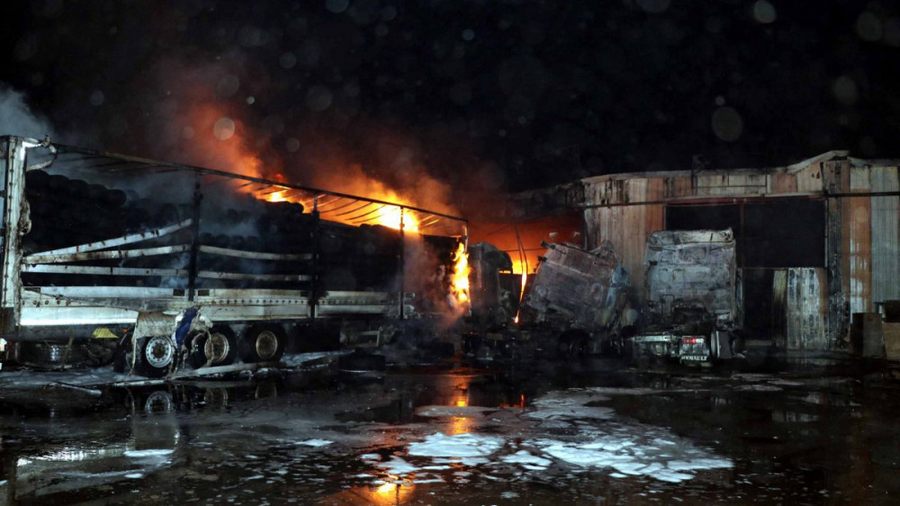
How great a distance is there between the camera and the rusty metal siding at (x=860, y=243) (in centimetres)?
1941

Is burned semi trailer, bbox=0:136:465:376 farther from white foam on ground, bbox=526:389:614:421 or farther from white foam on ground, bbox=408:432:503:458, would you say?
white foam on ground, bbox=408:432:503:458

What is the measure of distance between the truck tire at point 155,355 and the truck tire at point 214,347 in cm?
64

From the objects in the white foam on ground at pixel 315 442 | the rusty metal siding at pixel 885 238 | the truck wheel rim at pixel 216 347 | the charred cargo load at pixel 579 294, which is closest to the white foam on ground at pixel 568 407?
the white foam on ground at pixel 315 442

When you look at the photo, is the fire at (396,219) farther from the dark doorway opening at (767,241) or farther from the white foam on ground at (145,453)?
the white foam on ground at (145,453)

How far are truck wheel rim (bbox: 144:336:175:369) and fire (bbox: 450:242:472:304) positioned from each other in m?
8.65

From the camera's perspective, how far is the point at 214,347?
1266cm

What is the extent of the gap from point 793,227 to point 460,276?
9.46 m

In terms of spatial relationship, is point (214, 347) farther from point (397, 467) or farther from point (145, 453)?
point (397, 467)

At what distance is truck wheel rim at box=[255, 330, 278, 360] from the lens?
13.5 metres

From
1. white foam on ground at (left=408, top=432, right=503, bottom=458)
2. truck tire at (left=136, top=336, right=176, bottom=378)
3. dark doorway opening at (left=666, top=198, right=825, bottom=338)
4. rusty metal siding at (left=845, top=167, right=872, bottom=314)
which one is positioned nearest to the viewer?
white foam on ground at (left=408, top=432, right=503, bottom=458)

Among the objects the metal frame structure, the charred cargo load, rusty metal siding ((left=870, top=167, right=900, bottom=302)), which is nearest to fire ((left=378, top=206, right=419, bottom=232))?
the metal frame structure

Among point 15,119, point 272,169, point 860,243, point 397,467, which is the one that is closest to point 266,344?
point 15,119

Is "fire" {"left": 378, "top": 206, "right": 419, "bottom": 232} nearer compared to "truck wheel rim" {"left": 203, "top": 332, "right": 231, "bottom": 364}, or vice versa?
"truck wheel rim" {"left": 203, "top": 332, "right": 231, "bottom": 364}

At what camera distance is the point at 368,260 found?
52.6 feet
